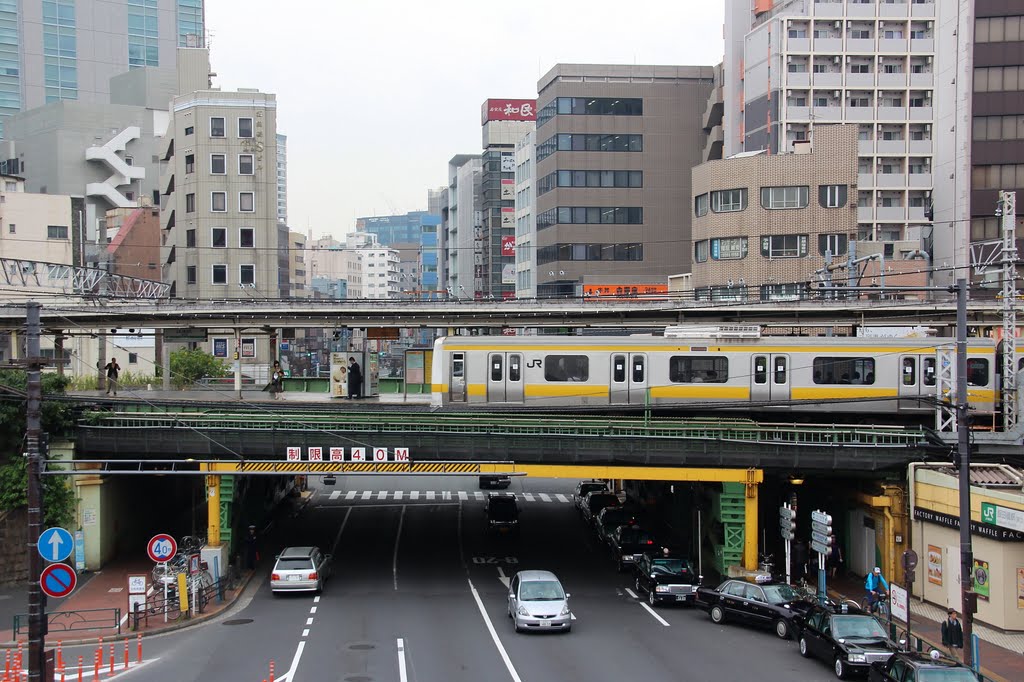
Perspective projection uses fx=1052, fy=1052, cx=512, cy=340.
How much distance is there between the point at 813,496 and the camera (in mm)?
41469

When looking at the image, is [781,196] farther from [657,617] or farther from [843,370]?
[657,617]

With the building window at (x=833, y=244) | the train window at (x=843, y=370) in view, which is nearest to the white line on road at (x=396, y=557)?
the train window at (x=843, y=370)

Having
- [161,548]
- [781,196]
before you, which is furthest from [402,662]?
[781,196]

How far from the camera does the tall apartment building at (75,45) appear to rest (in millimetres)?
161125

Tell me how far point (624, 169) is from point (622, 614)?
6858 centimetres

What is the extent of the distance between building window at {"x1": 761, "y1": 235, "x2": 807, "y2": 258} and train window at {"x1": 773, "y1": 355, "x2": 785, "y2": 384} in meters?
33.0

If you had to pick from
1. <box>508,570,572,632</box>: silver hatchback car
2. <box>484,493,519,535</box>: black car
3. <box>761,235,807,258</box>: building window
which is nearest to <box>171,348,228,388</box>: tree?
<box>484,493,519,535</box>: black car

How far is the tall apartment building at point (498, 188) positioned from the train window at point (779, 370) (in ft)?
333

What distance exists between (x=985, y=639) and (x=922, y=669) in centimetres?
904

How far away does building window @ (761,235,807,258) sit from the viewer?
234ft

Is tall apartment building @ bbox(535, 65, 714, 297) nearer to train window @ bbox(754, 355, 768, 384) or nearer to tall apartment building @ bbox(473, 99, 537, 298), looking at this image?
tall apartment building @ bbox(473, 99, 537, 298)

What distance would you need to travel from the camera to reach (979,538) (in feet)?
95.7

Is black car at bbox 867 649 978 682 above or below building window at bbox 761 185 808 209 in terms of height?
below

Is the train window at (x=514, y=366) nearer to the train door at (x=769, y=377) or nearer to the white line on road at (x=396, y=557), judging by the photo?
the white line on road at (x=396, y=557)
